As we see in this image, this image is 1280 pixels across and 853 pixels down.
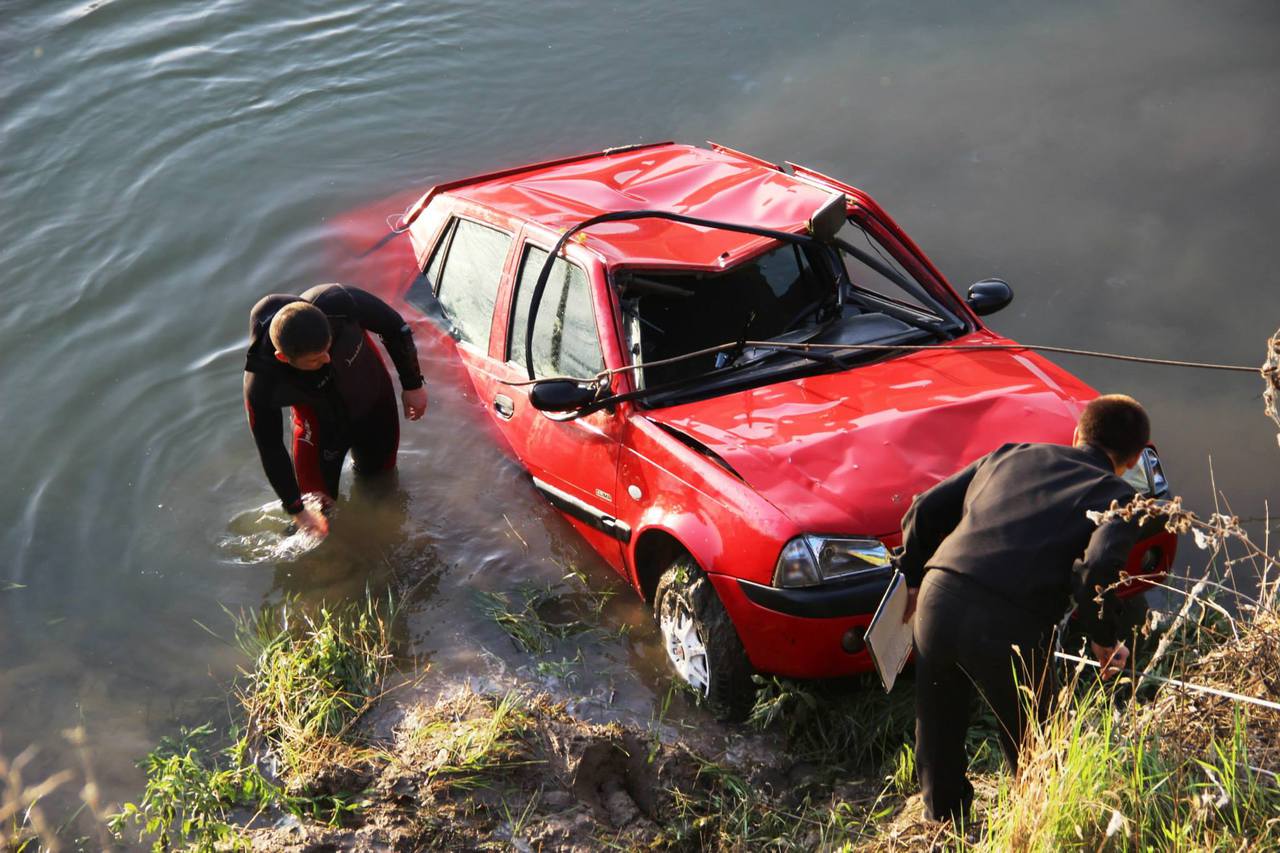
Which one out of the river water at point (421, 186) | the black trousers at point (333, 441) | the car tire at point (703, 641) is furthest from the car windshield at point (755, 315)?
the black trousers at point (333, 441)

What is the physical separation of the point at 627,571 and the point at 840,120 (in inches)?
235

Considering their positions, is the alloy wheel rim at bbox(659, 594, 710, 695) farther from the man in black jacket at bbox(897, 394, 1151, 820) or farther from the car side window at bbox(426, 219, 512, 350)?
the car side window at bbox(426, 219, 512, 350)

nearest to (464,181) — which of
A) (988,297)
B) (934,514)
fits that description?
(988,297)

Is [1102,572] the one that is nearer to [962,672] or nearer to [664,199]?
[962,672]

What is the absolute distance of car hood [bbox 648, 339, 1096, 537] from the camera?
4352 millimetres

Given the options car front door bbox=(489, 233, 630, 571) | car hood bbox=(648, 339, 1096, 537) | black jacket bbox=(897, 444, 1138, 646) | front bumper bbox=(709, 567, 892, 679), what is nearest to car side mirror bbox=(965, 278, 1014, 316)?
car hood bbox=(648, 339, 1096, 537)

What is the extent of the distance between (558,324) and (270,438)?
4.71 feet

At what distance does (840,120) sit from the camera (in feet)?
32.6

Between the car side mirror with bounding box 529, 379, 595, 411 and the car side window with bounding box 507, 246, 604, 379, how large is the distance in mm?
268

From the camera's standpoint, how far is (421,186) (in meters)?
9.82

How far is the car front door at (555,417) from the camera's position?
5.23 metres

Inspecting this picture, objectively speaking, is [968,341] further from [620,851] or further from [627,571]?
[620,851]

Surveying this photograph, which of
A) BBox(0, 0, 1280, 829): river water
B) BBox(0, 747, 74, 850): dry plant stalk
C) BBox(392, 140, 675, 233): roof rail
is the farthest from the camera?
BBox(392, 140, 675, 233): roof rail

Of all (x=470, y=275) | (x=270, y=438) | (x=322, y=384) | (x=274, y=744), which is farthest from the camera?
(x=470, y=275)
